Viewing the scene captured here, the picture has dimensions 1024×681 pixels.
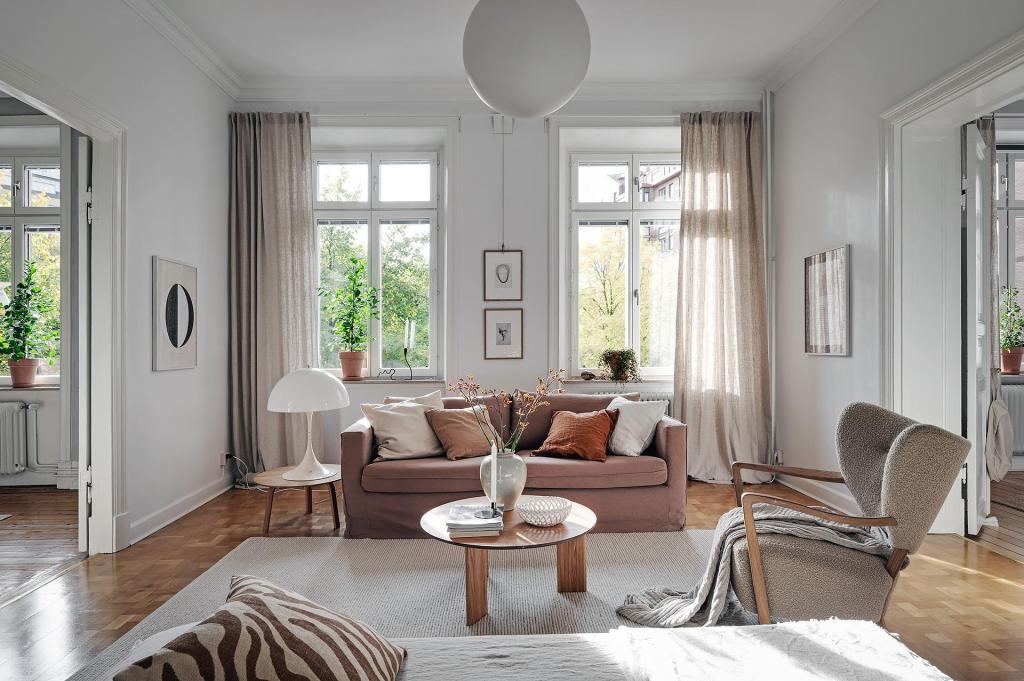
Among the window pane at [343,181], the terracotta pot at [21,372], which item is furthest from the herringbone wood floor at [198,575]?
the window pane at [343,181]

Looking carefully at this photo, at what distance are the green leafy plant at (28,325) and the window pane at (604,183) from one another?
4.52 metres

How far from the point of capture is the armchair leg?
7.13 feet

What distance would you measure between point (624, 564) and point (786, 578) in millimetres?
1097

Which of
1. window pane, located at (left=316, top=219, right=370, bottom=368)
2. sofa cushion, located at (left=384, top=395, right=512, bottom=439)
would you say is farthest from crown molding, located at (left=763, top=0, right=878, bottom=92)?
window pane, located at (left=316, top=219, right=370, bottom=368)

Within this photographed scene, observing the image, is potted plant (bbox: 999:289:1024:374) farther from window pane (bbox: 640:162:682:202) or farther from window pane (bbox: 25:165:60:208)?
window pane (bbox: 25:165:60:208)

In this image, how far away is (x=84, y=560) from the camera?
10.7 ft

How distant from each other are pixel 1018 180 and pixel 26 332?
27.4 ft

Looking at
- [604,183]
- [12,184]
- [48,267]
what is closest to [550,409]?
[604,183]

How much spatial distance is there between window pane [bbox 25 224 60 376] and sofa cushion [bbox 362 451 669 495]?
334 centimetres

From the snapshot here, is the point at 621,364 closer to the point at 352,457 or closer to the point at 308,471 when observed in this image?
the point at 352,457

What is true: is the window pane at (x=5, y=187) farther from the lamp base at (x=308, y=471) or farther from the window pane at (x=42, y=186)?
the lamp base at (x=308, y=471)

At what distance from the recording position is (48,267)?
5.11 meters

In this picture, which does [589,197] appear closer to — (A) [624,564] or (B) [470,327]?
(B) [470,327]

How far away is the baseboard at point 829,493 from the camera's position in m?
3.97
